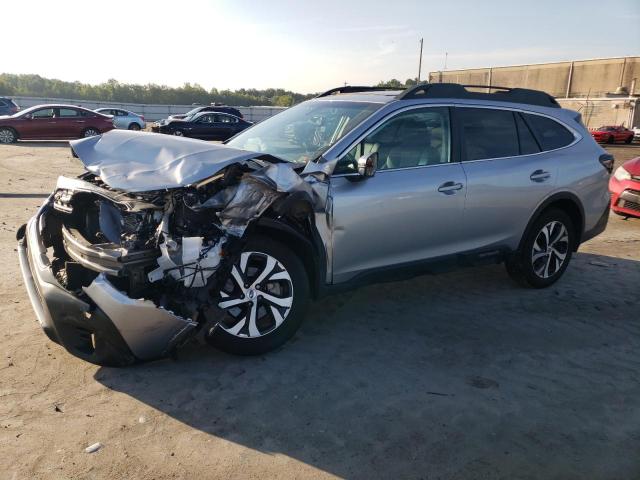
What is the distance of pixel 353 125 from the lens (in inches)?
166

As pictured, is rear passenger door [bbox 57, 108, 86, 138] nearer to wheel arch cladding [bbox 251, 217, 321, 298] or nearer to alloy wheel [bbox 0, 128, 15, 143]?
alloy wheel [bbox 0, 128, 15, 143]

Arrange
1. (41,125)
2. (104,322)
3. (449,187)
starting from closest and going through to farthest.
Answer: (104,322) < (449,187) < (41,125)

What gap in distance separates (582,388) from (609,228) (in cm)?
596

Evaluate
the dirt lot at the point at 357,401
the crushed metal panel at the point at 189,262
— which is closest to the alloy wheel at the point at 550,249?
the dirt lot at the point at 357,401

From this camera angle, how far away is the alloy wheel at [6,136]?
18906 millimetres

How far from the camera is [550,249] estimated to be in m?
5.46

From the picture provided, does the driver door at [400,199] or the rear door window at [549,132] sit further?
the rear door window at [549,132]

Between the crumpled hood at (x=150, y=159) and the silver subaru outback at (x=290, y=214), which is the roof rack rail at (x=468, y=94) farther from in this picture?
the crumpled hood at (x=150, y=159)

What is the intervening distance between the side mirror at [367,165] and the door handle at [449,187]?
0.81 meters

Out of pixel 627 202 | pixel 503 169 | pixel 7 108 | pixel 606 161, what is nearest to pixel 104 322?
pixel 503 169

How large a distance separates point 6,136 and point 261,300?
62.7 feet

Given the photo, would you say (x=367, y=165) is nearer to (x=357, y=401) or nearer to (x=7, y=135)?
(x=357, y=401)

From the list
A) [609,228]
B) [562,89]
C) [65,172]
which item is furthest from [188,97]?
[609,228]

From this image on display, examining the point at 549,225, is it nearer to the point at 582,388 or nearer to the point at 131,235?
the point at 582,388
